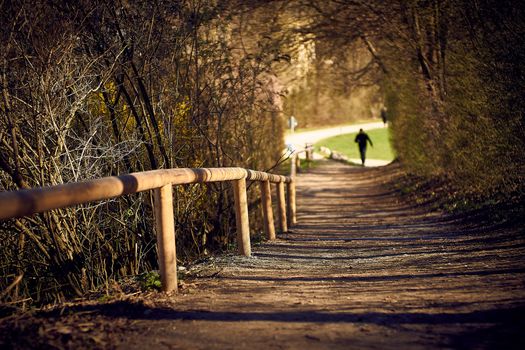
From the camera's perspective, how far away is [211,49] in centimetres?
1023

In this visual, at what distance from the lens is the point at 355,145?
57.0 meters

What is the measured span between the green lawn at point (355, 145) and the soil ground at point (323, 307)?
42.2 meters

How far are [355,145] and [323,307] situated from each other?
53.2 m

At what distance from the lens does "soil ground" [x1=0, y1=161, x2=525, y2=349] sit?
356 cm

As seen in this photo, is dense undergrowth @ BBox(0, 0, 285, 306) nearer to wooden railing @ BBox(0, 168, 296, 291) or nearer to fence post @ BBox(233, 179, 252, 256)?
wooden railing @ BBox(0, 168, 296, 291)

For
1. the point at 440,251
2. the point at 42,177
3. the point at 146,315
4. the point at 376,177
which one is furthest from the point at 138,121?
the point at 376,177

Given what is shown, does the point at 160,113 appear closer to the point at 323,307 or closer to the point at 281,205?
the point at 281,205

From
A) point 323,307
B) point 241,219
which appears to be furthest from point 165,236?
point 241,219

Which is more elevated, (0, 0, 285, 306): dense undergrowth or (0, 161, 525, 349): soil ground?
(0, 0, 285, 306): dense undergrowth

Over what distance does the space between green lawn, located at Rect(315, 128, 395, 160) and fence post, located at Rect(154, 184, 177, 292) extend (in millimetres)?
44320

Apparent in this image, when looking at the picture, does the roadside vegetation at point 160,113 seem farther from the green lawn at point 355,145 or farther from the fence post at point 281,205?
A: the green lawn at point 355,145

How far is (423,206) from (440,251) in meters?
8.16

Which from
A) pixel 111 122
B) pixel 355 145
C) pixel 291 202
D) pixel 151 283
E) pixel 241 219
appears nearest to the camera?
pixel 151 283

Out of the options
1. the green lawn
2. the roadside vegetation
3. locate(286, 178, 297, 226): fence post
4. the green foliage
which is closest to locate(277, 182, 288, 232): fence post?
the roadside vegetation
